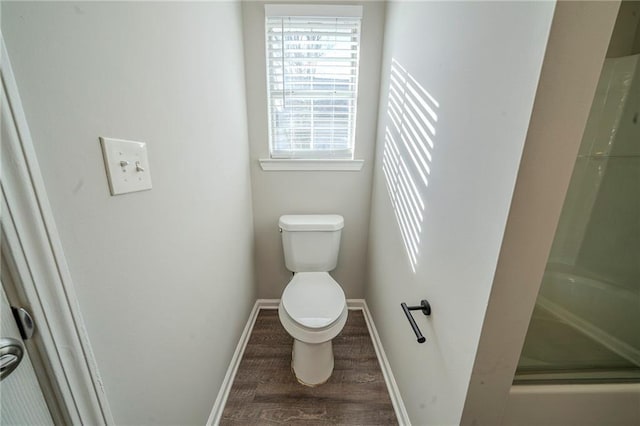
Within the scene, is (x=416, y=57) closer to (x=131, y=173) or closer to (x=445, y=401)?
(x=131, y=173)

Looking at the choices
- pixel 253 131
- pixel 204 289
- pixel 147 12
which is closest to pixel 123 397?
pixel 204 289

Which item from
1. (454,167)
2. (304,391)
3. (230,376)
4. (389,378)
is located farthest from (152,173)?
(389,378)

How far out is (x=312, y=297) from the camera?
49.6 inches

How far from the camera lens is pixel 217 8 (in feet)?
3.27

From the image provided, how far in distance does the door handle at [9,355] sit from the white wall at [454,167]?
0.90 meters

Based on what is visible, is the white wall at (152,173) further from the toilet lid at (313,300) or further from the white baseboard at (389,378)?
the white baseboard at (389,378)

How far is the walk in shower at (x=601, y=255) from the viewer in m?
0.67

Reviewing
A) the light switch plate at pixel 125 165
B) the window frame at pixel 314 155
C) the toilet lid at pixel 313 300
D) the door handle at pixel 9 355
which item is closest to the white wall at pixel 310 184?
the window frame at pixel 314 155

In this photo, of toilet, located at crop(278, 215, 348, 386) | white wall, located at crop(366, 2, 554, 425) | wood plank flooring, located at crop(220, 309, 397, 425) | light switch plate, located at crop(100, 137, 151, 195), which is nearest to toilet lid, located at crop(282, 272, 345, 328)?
toilet, located at crop(278, 215, 348, 386)

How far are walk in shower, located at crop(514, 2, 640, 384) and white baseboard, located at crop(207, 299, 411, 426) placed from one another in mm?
681

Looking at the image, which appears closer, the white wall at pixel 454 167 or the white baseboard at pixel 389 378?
the white wall at pixel 454 167

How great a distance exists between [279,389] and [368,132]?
5.31ft

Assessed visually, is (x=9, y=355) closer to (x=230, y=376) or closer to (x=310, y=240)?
(x=230, y=376)

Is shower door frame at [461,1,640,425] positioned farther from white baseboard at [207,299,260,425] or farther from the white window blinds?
the white window blinds
